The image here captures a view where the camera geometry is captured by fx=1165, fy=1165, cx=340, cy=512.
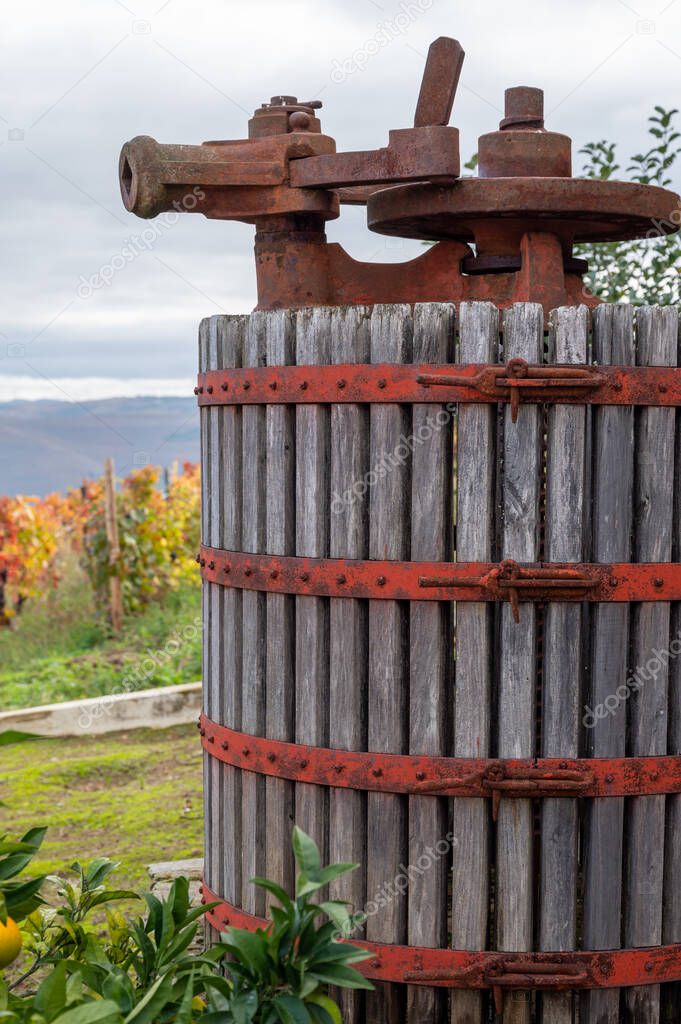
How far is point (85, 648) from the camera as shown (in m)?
9.57

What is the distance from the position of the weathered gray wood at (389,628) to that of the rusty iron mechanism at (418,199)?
15.9 inches

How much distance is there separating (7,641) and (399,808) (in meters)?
7.42

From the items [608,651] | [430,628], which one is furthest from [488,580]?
[608,651]

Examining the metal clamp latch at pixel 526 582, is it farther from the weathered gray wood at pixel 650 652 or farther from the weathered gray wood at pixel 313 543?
the weathered gray wood at pixel 313 543

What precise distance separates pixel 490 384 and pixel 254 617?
3.09 feet

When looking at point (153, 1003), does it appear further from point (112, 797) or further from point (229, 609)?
point (112, 797)

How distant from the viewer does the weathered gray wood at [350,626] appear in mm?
3057

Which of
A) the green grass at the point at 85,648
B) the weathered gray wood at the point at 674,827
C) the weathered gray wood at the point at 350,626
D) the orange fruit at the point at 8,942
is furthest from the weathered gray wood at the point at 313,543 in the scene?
the green grass at the point at 85,648

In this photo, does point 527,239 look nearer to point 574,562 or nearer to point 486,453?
point 486,453

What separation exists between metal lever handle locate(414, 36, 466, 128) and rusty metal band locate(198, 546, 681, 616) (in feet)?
3.95

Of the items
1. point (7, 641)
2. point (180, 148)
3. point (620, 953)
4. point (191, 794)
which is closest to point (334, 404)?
point (180, 148)

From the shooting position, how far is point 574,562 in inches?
117

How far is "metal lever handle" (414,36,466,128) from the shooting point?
3.14 meters

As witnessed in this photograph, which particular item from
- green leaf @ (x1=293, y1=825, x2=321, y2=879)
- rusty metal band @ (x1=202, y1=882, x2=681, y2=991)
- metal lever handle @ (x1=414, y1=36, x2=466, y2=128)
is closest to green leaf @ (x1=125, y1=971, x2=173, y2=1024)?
green leaf @ (x1=293, y1=825, x2=321, y2=879)
